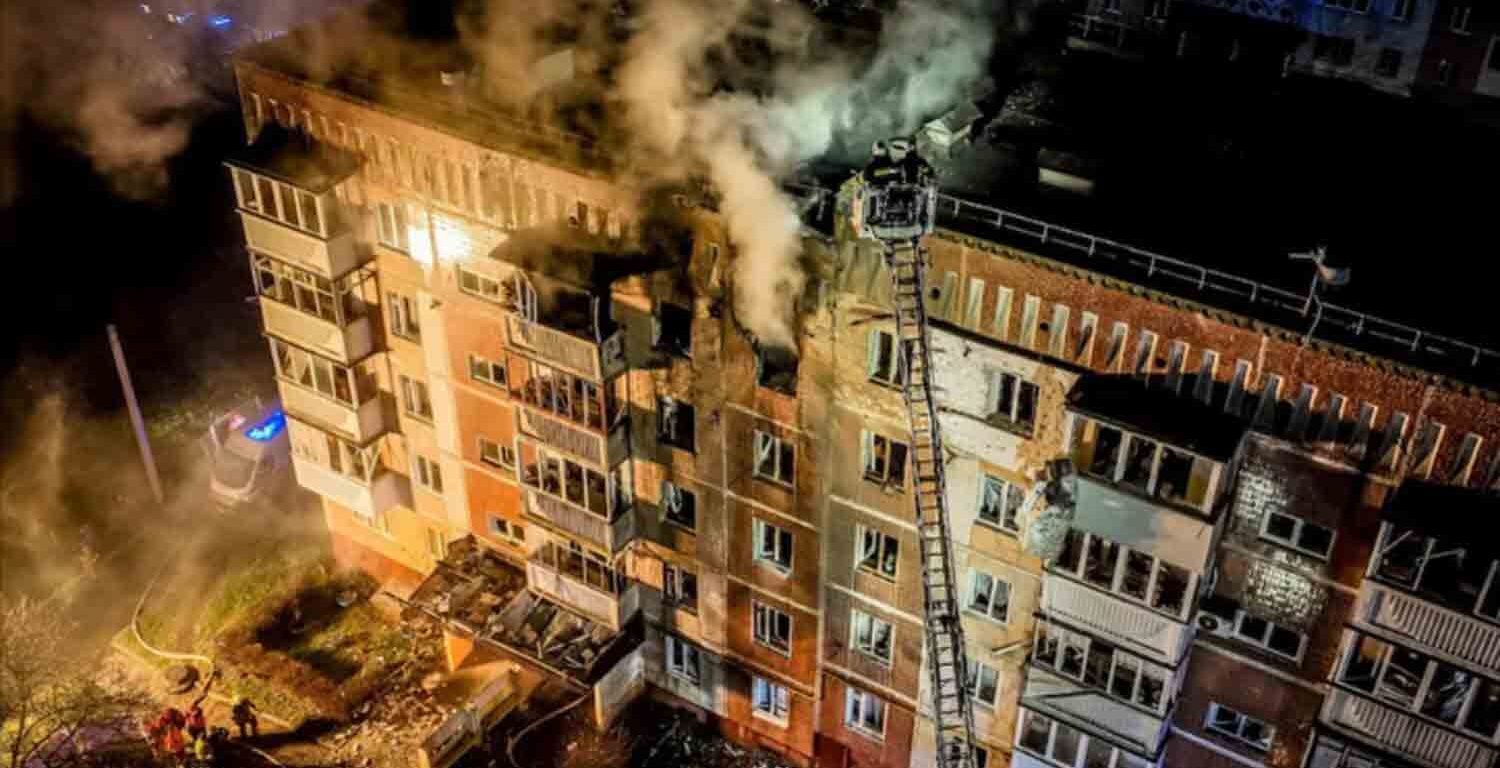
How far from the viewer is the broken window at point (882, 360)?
2694 cm

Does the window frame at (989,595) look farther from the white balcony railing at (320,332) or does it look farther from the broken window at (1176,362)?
the white balcony railing at (320,332)

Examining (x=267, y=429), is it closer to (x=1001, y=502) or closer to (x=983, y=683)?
(x=983, y=683)

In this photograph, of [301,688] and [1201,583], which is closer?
[1201,583]

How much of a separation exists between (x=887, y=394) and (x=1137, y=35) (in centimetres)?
2036

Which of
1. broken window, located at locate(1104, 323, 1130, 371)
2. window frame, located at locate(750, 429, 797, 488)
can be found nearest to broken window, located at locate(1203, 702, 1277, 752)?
broken window, located at locate(1104, 323, 1130, 371)

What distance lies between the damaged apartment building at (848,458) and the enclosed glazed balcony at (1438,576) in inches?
2.5

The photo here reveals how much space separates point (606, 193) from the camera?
1113 inches

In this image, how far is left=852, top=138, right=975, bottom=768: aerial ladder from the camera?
24.0m

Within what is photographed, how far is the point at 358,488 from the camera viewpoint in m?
37.0

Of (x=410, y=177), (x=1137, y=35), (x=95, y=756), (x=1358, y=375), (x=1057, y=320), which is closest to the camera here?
(x=1358, y=375)

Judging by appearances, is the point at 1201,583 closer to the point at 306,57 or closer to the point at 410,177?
the point at 410,177

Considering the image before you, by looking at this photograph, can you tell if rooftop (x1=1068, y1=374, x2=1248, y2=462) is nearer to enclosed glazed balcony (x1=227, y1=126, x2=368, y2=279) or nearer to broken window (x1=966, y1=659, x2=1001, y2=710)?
broken window (x1=966, y1=659, x2=1001, y2=710)

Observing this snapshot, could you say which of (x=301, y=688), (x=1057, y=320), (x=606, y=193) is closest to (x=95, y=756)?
(x=301, y=688)

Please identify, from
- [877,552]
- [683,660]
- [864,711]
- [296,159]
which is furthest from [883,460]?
[296,159]
